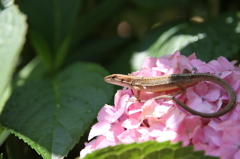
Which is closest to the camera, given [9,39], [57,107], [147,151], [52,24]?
[147,151]

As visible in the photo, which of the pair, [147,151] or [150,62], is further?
[150,62]

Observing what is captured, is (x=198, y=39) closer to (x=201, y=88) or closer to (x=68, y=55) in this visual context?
(x=201, y=88)

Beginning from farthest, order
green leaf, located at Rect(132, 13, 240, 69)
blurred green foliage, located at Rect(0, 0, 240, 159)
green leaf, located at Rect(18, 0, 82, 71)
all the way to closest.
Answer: green leaf, located at Rect(18, 0, 82, 71) → green leaf, located at Rect(132, 13, 240, 69) → blurred green foliage, located at Rect(0, 0, 240, 159)

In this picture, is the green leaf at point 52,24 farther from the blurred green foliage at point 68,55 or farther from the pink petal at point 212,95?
the pink petal at point 212,95

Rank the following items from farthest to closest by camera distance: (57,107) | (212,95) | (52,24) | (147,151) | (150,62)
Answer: (52,24) < (57,107) < (150,62) < (212,95) < (147,151)

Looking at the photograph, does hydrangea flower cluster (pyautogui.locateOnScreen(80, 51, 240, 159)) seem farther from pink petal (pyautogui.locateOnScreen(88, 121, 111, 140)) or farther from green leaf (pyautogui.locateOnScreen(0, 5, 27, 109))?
green leaf (pyautogui.locateOnScreen(0, 5, 27, 109))

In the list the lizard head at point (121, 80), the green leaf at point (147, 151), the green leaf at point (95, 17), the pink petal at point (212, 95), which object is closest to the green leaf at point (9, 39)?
the lizard head at point (121, 80)

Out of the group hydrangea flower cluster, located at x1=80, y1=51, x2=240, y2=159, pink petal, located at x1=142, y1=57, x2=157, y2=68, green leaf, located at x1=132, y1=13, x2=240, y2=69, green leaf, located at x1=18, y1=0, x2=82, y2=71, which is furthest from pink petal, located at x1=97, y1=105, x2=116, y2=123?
green leaf, located at x1=18, y1=0, x2=82, y2=71

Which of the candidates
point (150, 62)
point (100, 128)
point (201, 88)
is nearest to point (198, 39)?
point (150, 62)
